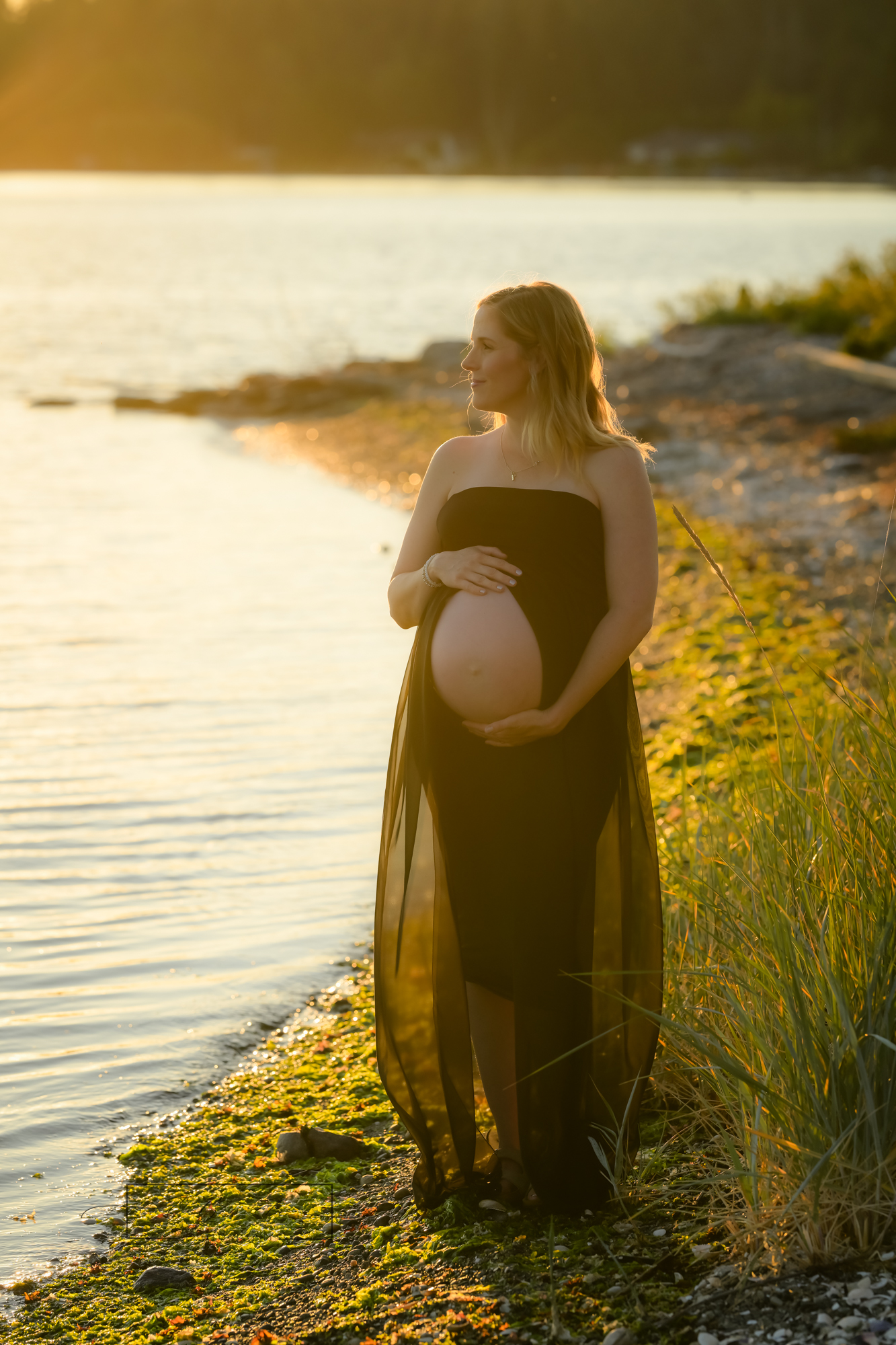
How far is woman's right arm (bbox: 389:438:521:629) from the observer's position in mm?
3135

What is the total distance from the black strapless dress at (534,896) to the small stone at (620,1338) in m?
0.56

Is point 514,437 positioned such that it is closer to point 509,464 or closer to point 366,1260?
point 509,464

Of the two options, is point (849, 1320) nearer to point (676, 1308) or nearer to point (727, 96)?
point (676, 1308)

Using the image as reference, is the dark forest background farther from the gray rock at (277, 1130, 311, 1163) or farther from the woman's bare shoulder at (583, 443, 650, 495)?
the gray rock at (277, 1130, 311, 1163)

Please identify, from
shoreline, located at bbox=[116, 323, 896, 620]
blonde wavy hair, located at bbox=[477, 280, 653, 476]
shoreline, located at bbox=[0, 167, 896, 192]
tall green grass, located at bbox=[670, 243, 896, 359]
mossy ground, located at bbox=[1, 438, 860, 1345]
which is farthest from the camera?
shoreline, located at bbox=[0, 167, 896, 192]

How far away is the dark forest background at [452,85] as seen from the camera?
384 feet

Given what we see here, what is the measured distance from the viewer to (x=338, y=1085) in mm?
4391

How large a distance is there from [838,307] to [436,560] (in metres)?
23.1

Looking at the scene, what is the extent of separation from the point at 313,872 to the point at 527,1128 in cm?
319

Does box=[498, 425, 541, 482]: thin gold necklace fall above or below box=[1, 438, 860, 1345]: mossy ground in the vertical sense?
above

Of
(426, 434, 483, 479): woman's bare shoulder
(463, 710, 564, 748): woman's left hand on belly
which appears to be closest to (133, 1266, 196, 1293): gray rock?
(463, 710, 564, 748): woman's left hand on belly

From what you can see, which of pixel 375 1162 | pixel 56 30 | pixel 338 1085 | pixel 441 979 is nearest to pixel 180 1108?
pixel 338 1085

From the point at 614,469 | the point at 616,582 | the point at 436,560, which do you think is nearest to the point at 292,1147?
the point at 436,560

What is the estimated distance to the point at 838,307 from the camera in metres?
24.1
